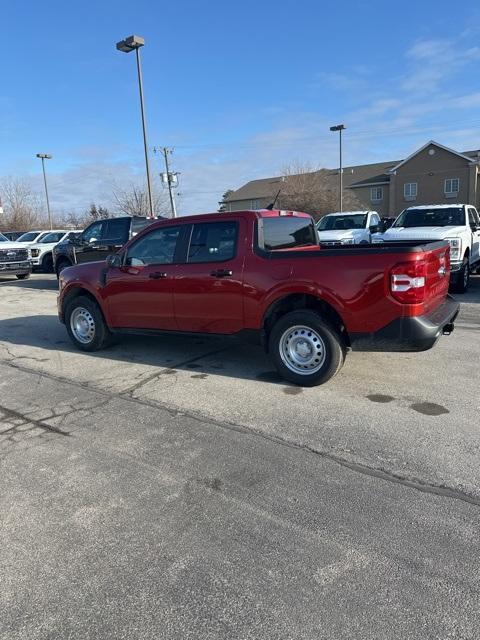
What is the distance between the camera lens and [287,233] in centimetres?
599

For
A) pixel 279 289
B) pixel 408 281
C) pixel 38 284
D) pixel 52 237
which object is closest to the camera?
pixel 408 281

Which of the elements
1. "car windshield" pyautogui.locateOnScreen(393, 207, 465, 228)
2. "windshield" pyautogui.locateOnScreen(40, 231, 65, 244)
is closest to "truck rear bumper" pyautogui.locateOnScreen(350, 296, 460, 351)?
"car windshield" pyautogui.locateOnScreen(393, 207, 465, 228)

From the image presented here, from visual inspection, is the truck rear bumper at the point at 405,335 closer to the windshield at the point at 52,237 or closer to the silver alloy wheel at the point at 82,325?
the silver alloy wheel at the point at 82,325

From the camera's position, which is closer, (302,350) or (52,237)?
(302,350)

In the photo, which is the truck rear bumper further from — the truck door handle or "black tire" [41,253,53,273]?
"black tire" [41,253,53,273]

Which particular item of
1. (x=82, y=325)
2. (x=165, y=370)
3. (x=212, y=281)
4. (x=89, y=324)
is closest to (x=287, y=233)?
(x=212, y=281)

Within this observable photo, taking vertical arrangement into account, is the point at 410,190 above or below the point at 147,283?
above

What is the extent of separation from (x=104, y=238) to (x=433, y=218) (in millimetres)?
8850

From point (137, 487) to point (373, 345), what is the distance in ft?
8.79

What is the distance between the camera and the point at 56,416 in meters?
4.84

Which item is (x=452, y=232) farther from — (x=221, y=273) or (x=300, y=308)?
(x=221, y=273)

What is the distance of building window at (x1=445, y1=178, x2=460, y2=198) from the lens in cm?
5084

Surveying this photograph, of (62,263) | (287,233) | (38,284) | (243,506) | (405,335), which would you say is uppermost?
(287,233)

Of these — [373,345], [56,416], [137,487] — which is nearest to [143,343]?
[56,416]
